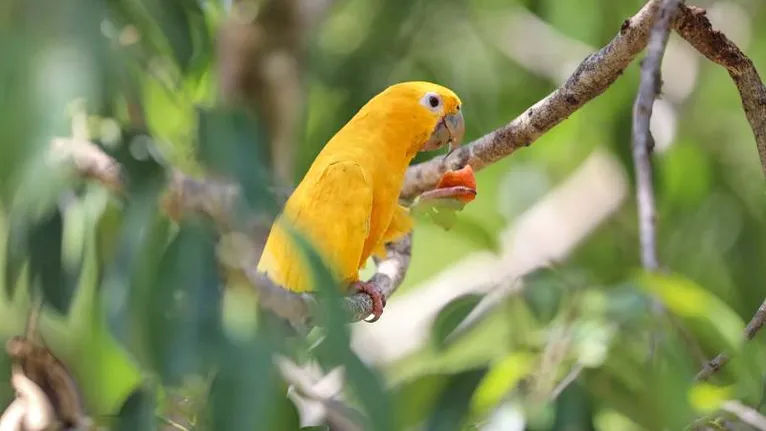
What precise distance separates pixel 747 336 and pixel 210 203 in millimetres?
561

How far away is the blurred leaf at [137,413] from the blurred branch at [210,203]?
0.55 feet

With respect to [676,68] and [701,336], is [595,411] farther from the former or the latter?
[676,68]

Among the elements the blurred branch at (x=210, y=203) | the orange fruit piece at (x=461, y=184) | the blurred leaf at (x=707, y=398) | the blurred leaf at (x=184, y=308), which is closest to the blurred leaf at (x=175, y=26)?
the blurred branch at (x=210, y=203)

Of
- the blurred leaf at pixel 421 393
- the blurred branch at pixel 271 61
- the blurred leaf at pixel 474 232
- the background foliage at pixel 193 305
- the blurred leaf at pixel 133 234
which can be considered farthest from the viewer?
the blurred branch at pixel 271 61

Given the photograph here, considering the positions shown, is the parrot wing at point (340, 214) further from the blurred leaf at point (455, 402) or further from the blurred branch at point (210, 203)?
the blurred leaf at point (455, 402)

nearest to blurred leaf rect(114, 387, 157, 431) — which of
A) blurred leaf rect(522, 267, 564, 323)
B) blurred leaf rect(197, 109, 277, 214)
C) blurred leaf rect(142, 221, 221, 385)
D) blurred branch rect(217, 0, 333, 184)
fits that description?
blurred leaf rect(142, 221, 221, 385)

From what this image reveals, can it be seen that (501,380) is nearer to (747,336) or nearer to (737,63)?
(747,336)

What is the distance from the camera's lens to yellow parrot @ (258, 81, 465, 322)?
1192 millimetres

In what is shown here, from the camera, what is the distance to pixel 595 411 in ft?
3.67

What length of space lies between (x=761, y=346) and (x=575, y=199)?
1369 mm

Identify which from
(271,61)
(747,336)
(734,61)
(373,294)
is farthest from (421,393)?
(271,61)

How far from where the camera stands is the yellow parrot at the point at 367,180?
46.9 inches

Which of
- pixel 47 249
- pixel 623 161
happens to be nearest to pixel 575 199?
pixel 623 161

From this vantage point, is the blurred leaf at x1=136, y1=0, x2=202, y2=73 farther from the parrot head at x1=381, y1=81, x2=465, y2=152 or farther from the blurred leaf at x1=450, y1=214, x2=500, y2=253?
the blurred leaf at x1=450, y1=214, x2=500, y2=253
